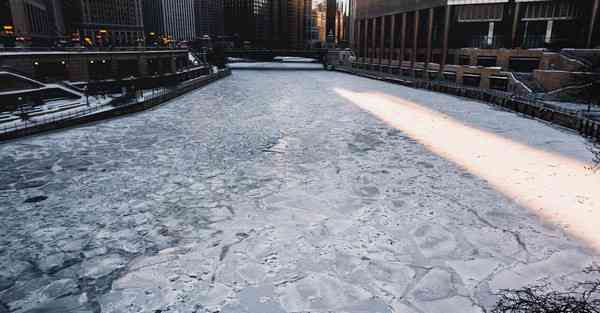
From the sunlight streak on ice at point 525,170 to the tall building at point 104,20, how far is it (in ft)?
369

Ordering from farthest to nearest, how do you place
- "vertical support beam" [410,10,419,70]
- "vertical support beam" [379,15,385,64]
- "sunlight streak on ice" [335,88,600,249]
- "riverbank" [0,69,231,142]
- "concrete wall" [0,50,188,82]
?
"vertical support beam" [379,15,385,64]
"vertical support beam" [410,10,419,70]
"concrete wall" [0,50,188,82]
"riverbank" [0,69,231,142]
"sunlight streak on ice" [335,88,600,249]

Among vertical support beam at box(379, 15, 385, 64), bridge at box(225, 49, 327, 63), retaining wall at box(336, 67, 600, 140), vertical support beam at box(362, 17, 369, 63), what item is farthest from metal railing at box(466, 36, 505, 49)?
bridge at box(225, 49, 327, 63)

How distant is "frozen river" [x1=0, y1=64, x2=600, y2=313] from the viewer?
A: 27.9ft

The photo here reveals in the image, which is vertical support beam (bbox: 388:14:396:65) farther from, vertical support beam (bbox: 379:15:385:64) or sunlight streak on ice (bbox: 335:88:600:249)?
sunlight streak on ice (bbox: 335:88:600:249)

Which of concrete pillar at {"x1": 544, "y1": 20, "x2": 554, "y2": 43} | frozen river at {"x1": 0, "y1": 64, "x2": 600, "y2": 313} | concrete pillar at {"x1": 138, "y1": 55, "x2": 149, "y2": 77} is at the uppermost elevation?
concrete pillar at {"x1": 544, "y1": 20, "x2": 554, "y2": 43}

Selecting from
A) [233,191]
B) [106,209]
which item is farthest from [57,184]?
[233,191]

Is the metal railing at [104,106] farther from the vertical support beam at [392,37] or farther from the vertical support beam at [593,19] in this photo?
the vertical support beam at [593,19]

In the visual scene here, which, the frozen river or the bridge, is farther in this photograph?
the bridge

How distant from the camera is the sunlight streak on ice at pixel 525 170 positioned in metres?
12.5

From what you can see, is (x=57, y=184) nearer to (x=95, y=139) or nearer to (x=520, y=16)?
(x=95, y=139)

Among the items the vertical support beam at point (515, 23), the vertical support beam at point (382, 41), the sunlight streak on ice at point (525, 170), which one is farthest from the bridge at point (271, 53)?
the sunlight streak on ice at point (525, 170)

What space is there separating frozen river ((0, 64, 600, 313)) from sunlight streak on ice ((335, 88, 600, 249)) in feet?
0.34

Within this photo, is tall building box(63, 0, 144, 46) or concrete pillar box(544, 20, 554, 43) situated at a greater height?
tall building box(63, 0, 144, 46)

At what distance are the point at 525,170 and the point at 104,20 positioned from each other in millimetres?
155144
